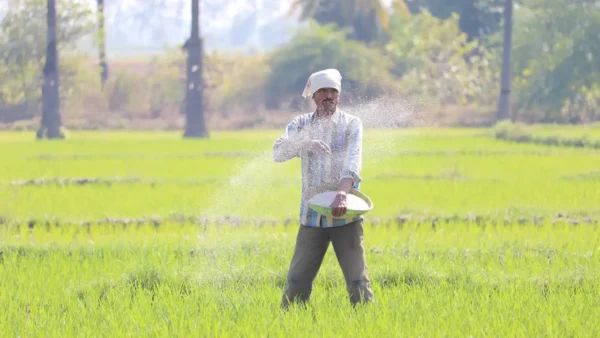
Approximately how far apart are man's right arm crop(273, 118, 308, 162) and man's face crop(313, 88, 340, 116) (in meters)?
0.12

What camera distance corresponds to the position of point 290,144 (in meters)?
4.74

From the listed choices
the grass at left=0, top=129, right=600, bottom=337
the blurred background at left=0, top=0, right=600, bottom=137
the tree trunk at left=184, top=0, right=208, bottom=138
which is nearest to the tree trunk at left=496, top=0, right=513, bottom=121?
the blurred background at left=0, top=0, right=600, bottom=137

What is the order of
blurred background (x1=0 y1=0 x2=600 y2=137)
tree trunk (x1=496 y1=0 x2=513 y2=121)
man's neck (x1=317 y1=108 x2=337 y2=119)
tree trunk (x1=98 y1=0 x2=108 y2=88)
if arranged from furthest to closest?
tree trunk (x1=98 y1=0 x2=108 y2=88) < blurred background (x1=0 y1=0 x2=600 y2=137) < tree trunk (x1=496 y1=0 x2=513 y2=121) < man's neck (x1=317 y1=108 x2=337 y2=119)

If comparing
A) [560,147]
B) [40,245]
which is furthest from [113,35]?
[40,245]

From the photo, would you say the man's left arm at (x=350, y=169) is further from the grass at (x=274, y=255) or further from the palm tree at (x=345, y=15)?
the palm tree at (x=345, y=15)

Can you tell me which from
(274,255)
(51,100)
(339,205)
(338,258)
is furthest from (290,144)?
(51,100)

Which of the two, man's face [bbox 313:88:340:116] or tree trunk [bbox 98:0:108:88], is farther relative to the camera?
tree trunk [bbox 98:0:108:88]

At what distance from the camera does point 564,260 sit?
6.58m

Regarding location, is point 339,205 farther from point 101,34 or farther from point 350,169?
point 101,34

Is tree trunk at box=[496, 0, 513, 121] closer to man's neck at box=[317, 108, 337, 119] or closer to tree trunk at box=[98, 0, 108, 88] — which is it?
tree trunk at box=[98, 0, 108, 88]

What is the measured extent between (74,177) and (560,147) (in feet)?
30.4

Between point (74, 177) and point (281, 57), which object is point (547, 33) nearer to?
point (281, 57)

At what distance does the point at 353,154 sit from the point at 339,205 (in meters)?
0.27

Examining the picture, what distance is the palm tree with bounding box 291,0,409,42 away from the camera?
119ft
